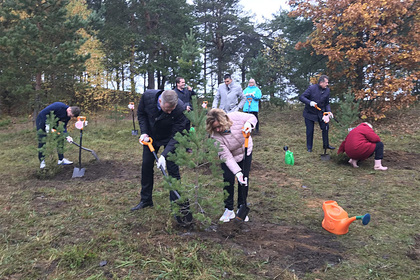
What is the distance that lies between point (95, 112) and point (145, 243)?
13410 mm

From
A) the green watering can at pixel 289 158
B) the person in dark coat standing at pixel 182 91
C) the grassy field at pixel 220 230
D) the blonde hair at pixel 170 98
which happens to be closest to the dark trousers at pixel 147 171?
the grassy field at pixel 220 230

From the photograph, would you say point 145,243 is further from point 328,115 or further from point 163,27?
point 163,27

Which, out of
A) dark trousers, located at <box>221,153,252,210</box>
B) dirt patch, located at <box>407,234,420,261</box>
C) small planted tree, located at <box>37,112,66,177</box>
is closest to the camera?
dirt patch, located at <box>407,234,420,261</box>

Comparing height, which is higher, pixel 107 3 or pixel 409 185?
pixel 107 3

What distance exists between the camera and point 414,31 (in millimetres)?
9797

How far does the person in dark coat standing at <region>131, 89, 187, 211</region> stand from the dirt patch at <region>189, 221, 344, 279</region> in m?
0.92

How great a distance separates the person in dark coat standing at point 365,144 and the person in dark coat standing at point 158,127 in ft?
11.9

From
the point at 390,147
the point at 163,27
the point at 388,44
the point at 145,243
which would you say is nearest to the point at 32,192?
the point at 145,243

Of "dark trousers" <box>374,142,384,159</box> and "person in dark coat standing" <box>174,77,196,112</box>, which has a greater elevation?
"person in dark coat standing" <box>174,77,196,112</box>

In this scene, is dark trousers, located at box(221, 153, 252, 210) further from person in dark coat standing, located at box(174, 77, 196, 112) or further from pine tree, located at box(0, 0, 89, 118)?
pine tree, located at box(0, 0, 89, 118)

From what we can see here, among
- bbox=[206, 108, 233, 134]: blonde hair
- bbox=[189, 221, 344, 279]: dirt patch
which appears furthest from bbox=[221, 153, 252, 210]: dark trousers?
bbox=[206, 108, 233, 134]: blonde hair

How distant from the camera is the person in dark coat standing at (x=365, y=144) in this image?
216 inches

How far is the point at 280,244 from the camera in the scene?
2814mm

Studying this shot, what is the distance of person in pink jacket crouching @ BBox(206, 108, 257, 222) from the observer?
304 centimetres
